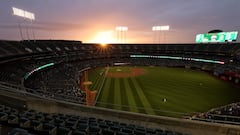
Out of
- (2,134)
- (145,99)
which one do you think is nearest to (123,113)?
(2,134)

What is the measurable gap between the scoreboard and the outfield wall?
5008 centimetres

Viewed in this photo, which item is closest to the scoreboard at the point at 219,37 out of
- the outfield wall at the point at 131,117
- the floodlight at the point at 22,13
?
the outfield wall at the point at 131,117

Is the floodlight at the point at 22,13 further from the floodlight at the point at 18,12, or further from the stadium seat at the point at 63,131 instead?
the stadium seat at the point at 63,131

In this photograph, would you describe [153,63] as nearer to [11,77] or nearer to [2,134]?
[11,77]

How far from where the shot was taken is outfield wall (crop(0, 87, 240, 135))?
929 cm

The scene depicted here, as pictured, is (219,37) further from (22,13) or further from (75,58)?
(22,13)

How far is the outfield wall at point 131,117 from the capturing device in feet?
30.5

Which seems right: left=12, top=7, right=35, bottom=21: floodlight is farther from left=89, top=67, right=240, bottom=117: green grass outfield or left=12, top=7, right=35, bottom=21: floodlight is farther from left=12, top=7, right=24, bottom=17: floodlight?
left=89, top=67, right=240, bottom=117: green grass outfield

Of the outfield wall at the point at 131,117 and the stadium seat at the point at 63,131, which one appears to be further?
the outfield wall at the point at 131,117

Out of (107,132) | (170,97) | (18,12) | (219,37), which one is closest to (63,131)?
(107,132)

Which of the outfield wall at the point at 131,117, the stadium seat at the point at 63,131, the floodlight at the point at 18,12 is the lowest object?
the outfield wall at the point at 131,117

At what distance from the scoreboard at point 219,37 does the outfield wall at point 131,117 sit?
5008 cm

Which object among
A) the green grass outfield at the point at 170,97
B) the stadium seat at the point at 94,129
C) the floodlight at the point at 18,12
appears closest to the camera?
the stadium seat at the point at 94,129

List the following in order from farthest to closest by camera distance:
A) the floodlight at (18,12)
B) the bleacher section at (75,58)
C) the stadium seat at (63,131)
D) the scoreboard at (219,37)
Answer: the scoreboard at (219,37) → the floodlight at (18,12) → the bleacher section at (75,58) → the stadium seat at (63,131)
